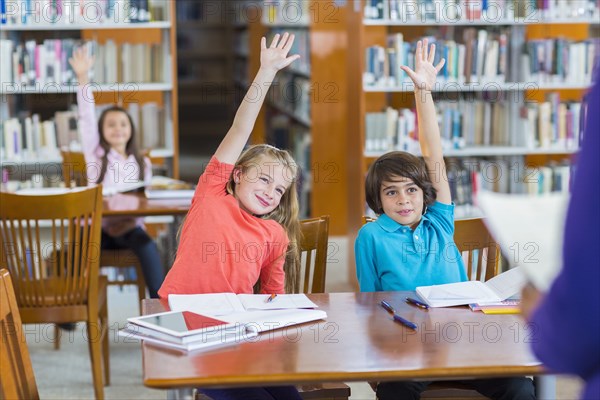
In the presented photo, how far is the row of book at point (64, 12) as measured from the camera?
15.4 ft

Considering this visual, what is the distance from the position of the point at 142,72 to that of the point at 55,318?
211 cm

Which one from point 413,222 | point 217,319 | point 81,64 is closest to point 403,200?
point 413,222

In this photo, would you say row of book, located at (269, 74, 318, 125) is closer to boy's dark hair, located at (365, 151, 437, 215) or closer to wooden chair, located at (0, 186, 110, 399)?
wooden chair, located at (0, 186, 110, 399)

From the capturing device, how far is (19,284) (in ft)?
10.2

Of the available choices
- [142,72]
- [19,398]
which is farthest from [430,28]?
[19,398]

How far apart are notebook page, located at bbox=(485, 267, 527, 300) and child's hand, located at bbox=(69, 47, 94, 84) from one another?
8.67 ft

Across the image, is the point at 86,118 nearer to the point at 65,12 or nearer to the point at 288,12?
the point at 65,12

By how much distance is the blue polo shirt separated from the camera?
248cm

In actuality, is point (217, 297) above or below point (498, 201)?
below

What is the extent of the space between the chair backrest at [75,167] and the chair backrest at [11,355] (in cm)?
240

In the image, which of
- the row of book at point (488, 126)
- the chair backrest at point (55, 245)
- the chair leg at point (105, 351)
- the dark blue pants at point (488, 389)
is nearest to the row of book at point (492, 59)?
the row of book at point (488, 126)

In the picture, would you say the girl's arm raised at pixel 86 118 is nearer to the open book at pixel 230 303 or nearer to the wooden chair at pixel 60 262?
the wooden chair at pixel 60 262

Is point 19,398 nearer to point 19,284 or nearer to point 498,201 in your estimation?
point 498,201

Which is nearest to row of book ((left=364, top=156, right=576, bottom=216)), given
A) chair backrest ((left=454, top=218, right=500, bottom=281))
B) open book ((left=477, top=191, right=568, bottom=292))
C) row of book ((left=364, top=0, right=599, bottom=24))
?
row of book ((left=364, top=0, right=599, bottom=24))
